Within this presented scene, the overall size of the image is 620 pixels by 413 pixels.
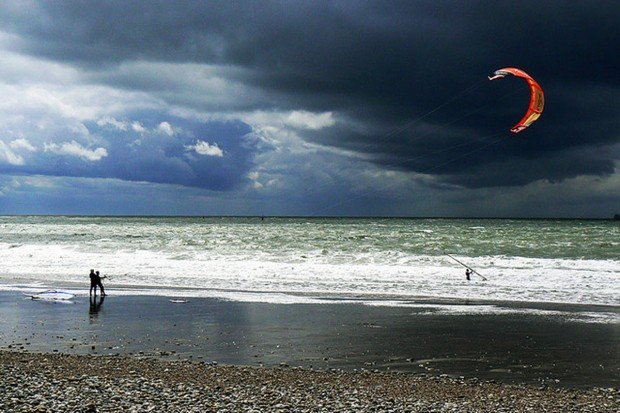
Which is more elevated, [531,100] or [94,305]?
[531,100]

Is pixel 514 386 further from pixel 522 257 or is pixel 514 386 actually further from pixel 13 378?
pixel 522 257

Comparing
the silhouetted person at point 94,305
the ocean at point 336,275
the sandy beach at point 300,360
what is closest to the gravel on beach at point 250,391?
the sandy beach at point 300,360

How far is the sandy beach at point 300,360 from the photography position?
31.5 feet

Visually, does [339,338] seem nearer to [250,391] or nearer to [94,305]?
[250,391]

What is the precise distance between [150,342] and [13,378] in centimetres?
438

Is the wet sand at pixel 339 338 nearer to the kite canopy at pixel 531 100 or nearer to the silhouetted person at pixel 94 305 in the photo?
the silhouetted person at pixel 94 305

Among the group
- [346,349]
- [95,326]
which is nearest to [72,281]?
[95,326]

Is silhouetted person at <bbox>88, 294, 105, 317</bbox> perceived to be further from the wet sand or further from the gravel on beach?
the gravel on beach

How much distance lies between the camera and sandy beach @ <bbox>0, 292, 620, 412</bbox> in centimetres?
959

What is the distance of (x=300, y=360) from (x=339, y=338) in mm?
2631

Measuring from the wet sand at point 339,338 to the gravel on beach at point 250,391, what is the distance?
2.60 feet

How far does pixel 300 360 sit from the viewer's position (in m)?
12.9

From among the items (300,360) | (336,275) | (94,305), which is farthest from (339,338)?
(336,275)

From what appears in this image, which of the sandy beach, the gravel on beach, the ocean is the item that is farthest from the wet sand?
the ocean
